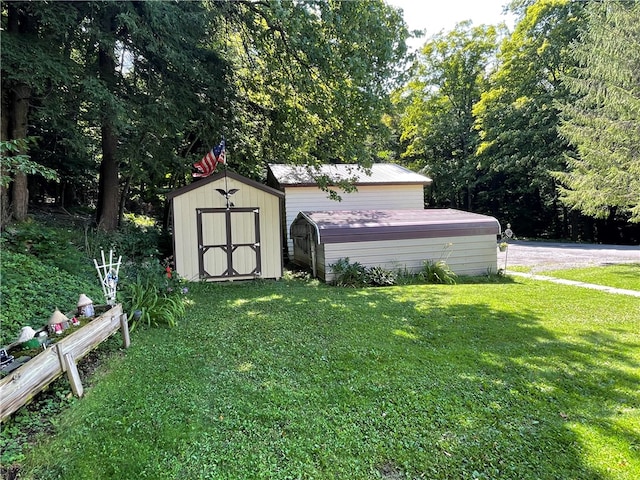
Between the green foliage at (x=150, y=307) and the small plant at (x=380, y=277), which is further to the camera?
the small plant at (x=380, y=277)

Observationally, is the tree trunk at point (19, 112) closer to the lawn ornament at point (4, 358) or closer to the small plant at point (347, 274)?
the lawn ornament at point (4, 358)

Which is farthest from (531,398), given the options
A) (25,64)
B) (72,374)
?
(25,64)

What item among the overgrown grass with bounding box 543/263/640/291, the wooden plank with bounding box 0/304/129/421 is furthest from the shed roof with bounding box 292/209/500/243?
the wooden plank with bounding box 0/304/129/421

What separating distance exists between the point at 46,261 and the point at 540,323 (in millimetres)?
7972

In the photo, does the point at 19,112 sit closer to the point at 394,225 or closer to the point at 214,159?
the point at 214,159

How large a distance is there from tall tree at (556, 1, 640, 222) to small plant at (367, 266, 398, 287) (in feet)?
27.8

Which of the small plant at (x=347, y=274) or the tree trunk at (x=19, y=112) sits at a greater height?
the tree trunk at (x=19, y=112)

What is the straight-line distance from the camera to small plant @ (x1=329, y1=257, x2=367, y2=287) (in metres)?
8.88

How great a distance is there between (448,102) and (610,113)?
16.5 meters

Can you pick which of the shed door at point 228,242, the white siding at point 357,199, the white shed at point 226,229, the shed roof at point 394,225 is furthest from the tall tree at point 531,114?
the shed door at point 228,242

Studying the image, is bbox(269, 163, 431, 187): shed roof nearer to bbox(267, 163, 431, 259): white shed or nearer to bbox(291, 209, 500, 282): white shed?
bbox(267, 163, 431, 259): white shed

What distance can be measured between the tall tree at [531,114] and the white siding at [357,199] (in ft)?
31.8

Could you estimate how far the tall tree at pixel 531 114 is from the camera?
64.7 feet

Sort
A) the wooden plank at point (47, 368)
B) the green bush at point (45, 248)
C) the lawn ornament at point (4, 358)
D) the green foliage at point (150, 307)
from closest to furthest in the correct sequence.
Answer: the wooden plank at point (47, 368), the lawn ornament at point (4, 358), the green foliage at point (150, 307), the green bush at point (45, 248)
